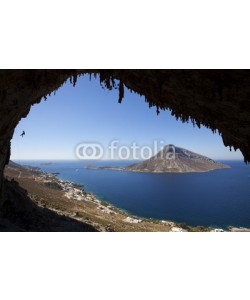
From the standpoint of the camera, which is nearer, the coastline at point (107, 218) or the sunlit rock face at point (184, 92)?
the sunlit rock face at point (184, 92)

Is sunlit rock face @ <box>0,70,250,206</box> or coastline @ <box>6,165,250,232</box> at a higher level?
sunlit rock face @ <box>0,70,250,206</box>

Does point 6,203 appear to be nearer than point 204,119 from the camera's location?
No

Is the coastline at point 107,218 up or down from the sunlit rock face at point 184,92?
down

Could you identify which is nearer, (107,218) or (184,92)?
(184,92)

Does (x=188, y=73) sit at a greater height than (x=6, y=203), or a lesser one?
greater

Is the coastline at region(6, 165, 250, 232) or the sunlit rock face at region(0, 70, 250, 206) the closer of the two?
the sunlit rock face at region(0, 70, 250, 206)

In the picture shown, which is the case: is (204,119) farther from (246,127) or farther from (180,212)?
(180,212)

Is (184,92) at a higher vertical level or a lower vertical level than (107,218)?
higher
